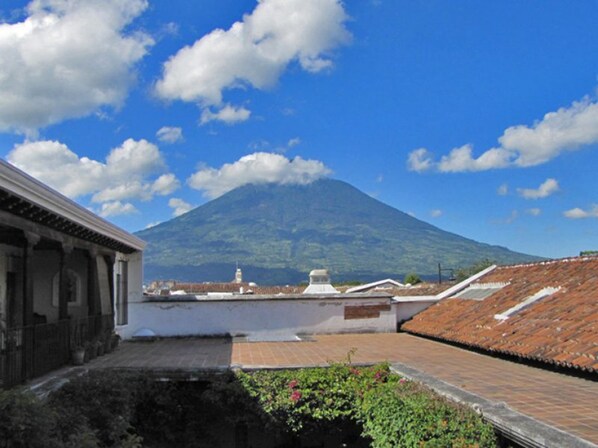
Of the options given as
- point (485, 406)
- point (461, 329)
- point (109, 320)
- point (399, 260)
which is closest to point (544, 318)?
point (461, 329)

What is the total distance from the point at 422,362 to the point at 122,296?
8.50 meters

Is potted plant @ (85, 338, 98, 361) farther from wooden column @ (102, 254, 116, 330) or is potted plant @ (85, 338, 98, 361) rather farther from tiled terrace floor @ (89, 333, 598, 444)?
wooden column @ (102, 254, 116, 330)

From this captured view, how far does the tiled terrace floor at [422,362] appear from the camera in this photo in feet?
18.7

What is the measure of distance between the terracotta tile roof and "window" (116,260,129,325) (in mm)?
7135

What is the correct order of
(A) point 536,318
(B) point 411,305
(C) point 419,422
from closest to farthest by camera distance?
(C) point 419,422 < (A) point 536,318 < (B) point 411,305

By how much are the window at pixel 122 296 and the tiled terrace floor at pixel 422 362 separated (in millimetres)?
1317

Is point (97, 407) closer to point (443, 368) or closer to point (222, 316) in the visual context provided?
point (443, 368)

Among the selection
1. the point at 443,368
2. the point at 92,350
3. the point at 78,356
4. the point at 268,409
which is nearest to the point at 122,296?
the point at 92,350

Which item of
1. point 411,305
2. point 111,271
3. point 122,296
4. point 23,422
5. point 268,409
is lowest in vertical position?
point 268,409

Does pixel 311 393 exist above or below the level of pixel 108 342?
below

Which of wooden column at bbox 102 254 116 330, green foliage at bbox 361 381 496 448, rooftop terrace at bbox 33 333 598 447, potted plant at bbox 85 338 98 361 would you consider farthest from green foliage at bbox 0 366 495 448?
wooden column at bbox 102 254 116 330

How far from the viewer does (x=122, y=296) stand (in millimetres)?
14812

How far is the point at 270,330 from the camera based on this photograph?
14492 millimetres

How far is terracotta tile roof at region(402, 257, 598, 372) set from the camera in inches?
301
